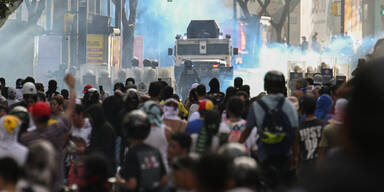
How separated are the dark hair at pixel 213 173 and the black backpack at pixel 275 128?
347cm

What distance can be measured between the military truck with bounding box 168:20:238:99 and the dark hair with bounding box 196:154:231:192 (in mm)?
29433

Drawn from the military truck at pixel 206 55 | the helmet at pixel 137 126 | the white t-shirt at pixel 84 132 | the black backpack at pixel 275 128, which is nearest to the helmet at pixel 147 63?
the military truck at pixel 206 55

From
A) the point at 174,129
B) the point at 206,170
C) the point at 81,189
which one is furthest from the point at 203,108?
the point at 206,170

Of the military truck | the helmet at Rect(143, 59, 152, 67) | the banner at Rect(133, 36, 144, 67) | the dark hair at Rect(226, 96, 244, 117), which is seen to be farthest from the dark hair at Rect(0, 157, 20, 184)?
the banner at Rect(133, 36, 144, 67)

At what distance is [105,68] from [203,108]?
39.1 m

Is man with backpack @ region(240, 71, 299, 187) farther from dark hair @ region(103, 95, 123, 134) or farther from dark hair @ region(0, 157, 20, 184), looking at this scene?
dark hair @ region(103, 95, 123, 134)

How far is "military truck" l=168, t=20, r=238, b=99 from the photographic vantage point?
34.0 meters

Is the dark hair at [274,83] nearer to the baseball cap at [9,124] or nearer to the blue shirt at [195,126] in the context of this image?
the blue shirt at [195,126]

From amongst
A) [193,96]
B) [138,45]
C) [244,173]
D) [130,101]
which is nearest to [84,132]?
[130,101]

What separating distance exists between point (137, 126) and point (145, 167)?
0.45 metres

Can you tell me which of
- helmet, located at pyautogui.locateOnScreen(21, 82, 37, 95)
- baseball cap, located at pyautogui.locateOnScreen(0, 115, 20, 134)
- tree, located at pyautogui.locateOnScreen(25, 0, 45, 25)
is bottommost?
baseball cap, located at pyautogui.locateOnScreen(0, 115, 20, 134)

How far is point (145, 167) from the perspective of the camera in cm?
618

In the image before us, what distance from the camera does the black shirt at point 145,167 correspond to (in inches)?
243

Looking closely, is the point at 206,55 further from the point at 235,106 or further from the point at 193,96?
the point at 235,106
